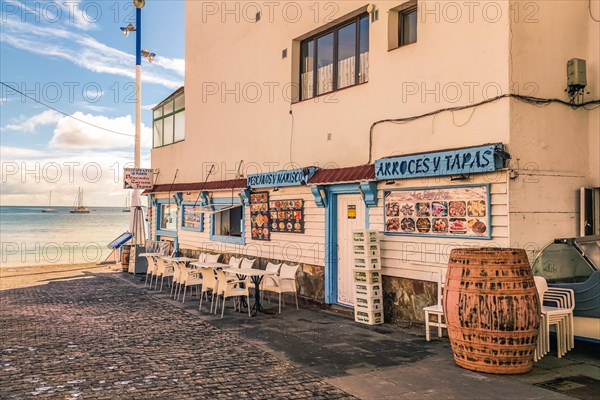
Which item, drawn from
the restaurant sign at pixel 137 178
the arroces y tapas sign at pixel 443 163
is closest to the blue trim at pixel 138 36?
the restaurant sign at pixel 137 178

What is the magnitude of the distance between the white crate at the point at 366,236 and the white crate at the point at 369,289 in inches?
29.8

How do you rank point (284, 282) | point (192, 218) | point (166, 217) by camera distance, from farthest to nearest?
point (166, 217)
point (192, 218)
point (284, 282)

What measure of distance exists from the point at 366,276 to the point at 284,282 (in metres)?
2.33

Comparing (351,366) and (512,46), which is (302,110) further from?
(351,366)

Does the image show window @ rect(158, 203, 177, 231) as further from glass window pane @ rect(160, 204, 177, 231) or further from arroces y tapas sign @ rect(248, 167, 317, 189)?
arroces y tapas sign @ rect(248, 167, 317, 189)

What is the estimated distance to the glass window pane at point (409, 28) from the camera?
9320 millimetres

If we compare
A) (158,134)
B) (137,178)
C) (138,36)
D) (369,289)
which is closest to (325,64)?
(369,289)

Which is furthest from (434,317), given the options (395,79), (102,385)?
(102,385)

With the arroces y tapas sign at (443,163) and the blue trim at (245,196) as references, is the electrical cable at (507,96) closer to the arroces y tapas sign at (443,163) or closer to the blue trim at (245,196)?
the arroces y tapas sign at (443,163)

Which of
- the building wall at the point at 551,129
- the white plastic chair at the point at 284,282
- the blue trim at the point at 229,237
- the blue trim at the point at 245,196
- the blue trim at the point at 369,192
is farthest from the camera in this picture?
the blue trim at the point at 229,237

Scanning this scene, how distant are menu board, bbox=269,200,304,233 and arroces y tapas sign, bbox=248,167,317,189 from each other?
49 cm

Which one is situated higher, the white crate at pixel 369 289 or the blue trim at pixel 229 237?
the blue trim at pixel 229 237

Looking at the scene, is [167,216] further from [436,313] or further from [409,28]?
[436,313]

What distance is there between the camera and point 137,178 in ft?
59.7
